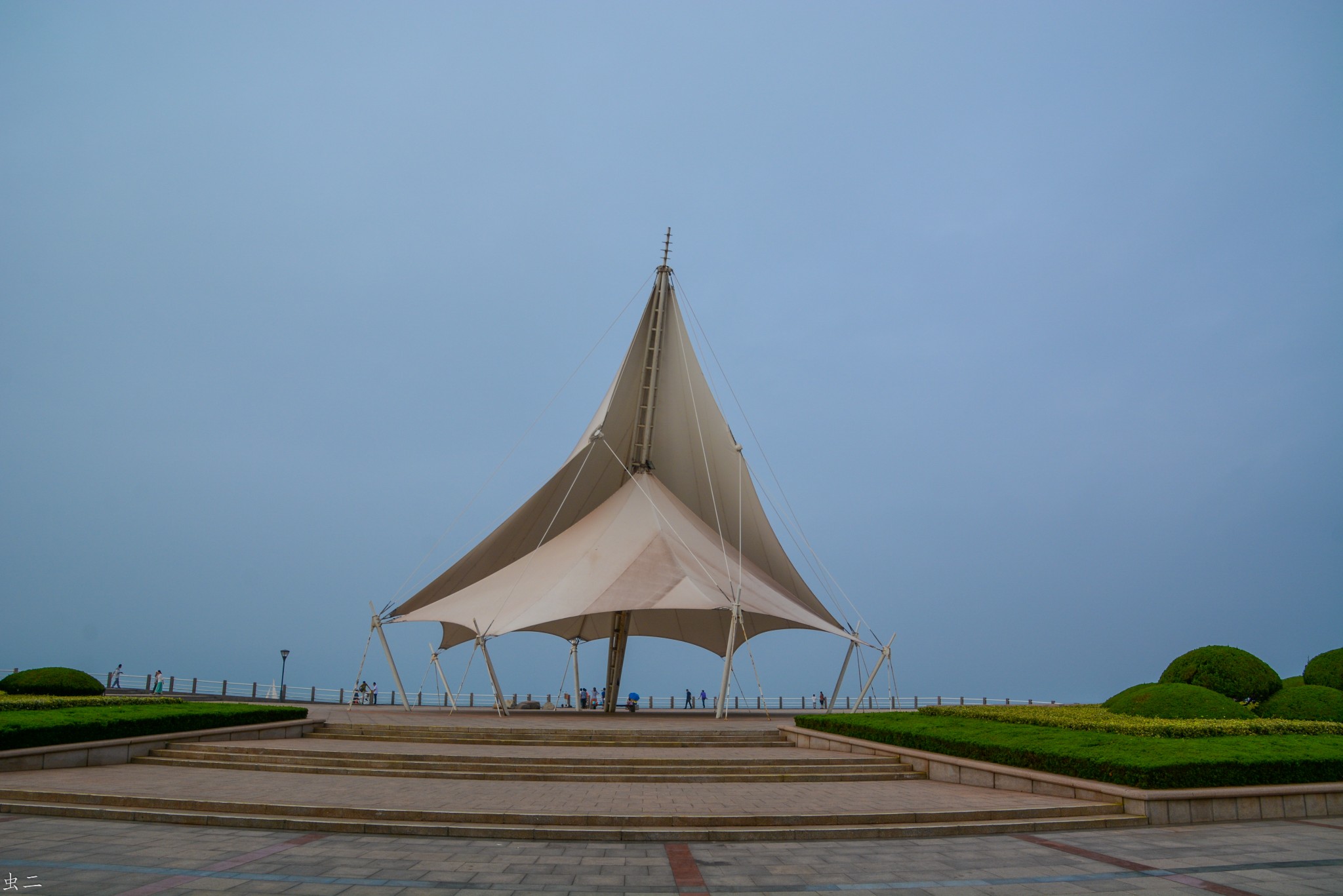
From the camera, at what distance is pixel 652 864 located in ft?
18.4

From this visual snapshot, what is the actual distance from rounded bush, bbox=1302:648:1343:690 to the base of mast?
14028mm

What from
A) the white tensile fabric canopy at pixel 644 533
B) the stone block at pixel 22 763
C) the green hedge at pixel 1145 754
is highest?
the white tensile fabric canopy at pixel 644 533

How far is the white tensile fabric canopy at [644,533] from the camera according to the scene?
17672 mm

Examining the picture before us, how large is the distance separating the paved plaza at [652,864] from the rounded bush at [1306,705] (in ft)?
20.9

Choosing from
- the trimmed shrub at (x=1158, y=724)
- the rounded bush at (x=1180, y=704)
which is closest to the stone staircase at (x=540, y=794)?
the trimmed shrub at (x=1158, y=724)

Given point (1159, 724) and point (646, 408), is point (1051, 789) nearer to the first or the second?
point (1159, 724)

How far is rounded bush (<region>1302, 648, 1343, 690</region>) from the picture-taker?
46.5ft

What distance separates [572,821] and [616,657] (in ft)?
50.3

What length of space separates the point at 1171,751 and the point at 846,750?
4.66m

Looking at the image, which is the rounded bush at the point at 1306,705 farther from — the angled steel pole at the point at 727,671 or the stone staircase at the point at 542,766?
the angled steel pole at the point at 727,671

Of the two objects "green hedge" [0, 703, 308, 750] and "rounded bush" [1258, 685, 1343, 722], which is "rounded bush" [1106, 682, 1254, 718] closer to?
"rounded bush" [1258, 685, 1343, 722]

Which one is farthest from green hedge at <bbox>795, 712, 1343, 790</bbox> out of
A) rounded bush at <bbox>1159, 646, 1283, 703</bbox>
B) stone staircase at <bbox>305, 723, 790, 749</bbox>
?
stone staircase at <bbox>305, 723, 790, 749</bbox>

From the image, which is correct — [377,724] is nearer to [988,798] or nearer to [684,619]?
[988,798]

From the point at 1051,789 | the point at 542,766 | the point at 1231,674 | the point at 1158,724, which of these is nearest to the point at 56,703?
the point at 542,766
